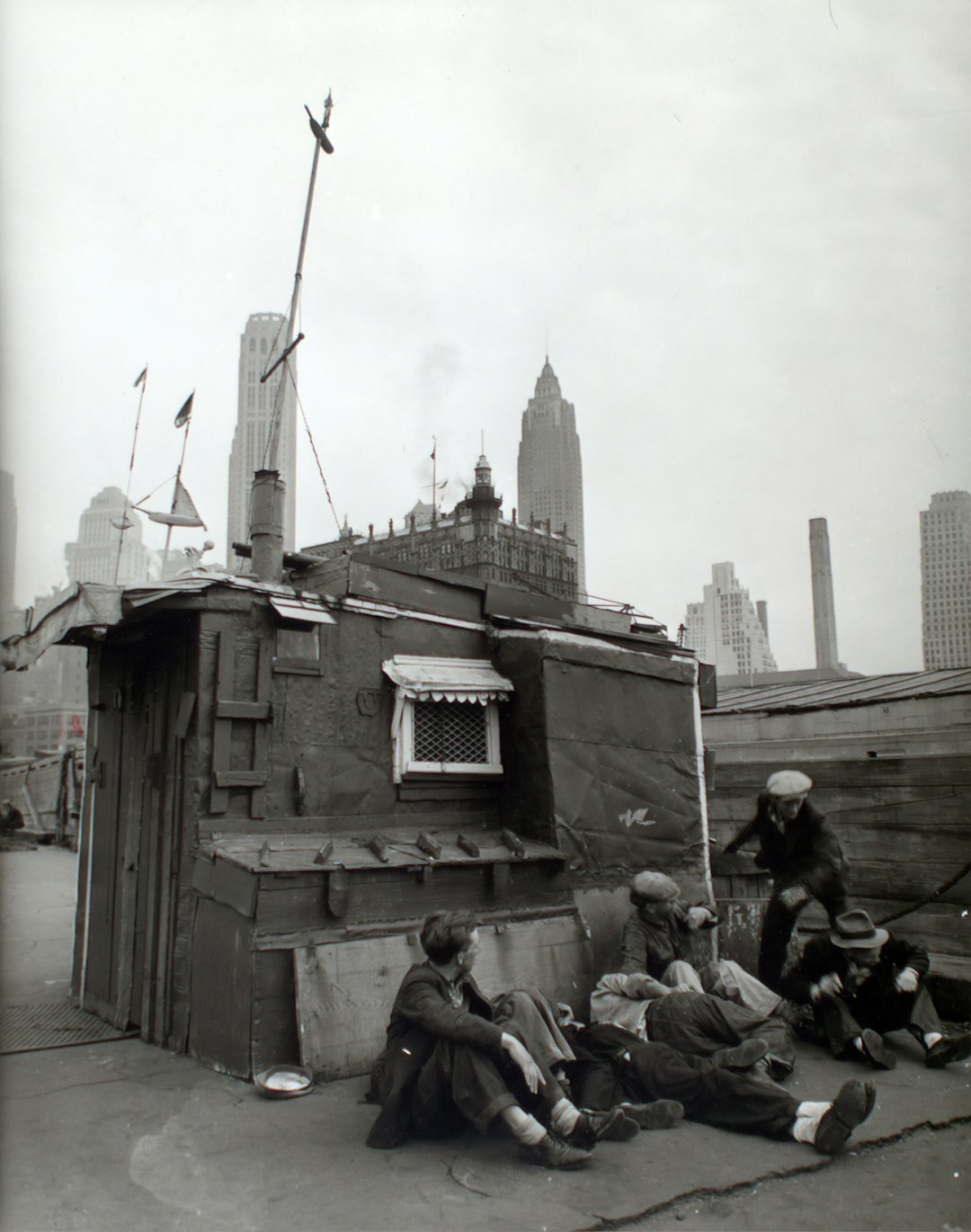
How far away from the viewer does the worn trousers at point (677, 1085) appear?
15.2ft

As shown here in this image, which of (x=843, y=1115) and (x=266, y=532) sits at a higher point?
(x=266, y=532)

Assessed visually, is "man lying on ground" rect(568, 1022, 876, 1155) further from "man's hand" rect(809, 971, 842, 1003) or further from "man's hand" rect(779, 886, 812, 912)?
"man's hand" rect(779, 886, 812, 912)

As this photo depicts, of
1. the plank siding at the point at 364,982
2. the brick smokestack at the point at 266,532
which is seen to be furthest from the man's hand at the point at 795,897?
the brick smokestack at the point at 266,532

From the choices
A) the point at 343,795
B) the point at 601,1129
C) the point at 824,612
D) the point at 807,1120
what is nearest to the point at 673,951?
the point at 807,1120

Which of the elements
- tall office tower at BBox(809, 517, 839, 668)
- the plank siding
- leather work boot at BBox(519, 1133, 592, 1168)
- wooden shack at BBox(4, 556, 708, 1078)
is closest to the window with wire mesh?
wooden shack at BBox(4, 556, 708, 1078)

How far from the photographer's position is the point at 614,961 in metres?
7.05

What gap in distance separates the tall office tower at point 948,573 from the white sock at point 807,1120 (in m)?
3.86

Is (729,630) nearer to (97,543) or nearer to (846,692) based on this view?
(97,543)

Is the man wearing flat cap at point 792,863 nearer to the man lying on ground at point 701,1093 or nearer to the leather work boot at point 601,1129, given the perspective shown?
the man lying on ground at point 701,1093

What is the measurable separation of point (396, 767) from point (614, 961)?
7.59 feet

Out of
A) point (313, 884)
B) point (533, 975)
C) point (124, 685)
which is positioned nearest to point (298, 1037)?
point (313, 884)

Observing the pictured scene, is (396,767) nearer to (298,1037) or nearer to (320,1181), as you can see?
(298,1037)

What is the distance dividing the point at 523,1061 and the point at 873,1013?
10.4ft

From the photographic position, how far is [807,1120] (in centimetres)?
451
